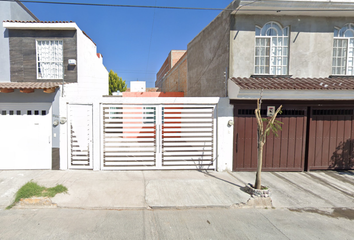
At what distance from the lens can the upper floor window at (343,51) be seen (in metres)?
7.76

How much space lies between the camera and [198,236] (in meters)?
3.74

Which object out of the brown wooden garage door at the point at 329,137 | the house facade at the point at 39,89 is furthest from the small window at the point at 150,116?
the brown wooden garage door at the point at 329,137

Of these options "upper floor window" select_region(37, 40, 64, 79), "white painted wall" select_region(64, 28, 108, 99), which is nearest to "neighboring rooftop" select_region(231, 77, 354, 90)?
"white painted wall" select_region(64, 28, 108, 99)

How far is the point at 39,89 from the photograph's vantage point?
6977 mm

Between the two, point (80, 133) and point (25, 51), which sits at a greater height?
point (25, 51)

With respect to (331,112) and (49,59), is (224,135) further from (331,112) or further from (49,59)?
(49,59)

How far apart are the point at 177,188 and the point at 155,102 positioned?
3009mm

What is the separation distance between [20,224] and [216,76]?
7.58 m

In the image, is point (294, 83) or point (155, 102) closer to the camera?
point (294, 83)

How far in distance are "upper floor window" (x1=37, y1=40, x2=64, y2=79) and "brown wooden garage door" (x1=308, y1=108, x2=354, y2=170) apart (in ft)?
33.6

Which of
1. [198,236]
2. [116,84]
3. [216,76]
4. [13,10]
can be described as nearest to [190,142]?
[216,76]

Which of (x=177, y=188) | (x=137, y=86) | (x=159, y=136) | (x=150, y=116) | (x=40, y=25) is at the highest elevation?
(x=40, y=25)

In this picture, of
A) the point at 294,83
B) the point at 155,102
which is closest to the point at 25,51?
the point at 155,102

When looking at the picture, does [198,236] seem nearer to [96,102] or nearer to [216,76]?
[96,102]
